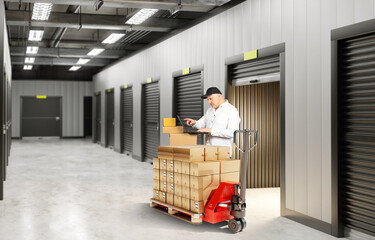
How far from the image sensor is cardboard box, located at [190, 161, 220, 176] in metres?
4.32

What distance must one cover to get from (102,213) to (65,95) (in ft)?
56.2

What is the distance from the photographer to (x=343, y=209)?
4102 millimetres

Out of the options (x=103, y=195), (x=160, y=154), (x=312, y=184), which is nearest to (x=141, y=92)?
(x=103, y=195)

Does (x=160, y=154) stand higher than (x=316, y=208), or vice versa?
(x=160, y=154)

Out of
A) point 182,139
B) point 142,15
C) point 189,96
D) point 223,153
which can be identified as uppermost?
point 142,15

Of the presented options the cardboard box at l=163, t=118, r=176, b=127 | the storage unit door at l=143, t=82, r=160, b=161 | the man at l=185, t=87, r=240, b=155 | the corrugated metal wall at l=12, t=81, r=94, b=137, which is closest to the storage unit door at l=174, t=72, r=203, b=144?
the storage unit door at l=143, t=82, r=160, b=161

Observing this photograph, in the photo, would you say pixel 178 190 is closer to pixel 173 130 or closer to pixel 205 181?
pixel 205 181

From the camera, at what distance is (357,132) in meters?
3.97

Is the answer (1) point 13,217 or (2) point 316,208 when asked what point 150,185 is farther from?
(2) point 316,208

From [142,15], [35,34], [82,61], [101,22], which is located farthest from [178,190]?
[82,61]

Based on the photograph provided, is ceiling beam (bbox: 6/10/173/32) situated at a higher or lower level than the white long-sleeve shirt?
higher

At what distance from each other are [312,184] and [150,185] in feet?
11.4

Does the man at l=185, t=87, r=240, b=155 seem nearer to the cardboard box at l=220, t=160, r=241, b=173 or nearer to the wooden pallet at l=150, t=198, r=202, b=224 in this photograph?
the cardboard box at l=220, t=160, r=241, b=173

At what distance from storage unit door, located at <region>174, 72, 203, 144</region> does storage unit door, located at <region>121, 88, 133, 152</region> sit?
156 inches
